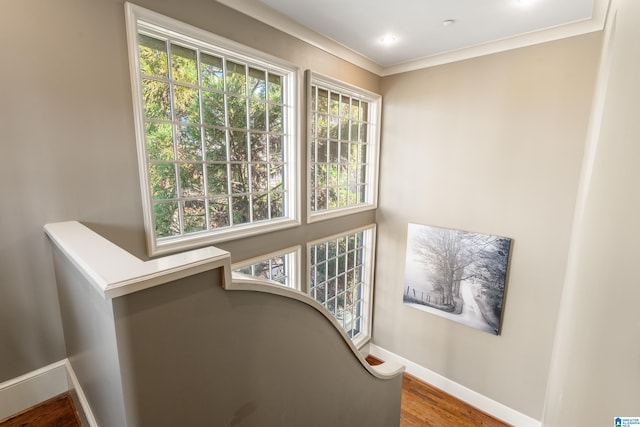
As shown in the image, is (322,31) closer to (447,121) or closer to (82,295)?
(447,121)

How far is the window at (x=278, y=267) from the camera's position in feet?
8.56

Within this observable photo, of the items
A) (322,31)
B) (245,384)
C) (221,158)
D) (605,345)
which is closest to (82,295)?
(245,384)

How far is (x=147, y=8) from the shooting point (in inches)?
66.0

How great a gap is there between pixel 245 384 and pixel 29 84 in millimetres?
1784

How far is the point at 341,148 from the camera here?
136 inches

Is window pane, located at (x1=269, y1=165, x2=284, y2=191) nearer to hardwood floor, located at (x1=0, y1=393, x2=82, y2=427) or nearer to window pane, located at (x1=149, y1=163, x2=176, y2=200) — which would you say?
window pane, located at (x1=149, y1=163, x2=176, y2=200)

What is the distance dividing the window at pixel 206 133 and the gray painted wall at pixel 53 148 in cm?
11

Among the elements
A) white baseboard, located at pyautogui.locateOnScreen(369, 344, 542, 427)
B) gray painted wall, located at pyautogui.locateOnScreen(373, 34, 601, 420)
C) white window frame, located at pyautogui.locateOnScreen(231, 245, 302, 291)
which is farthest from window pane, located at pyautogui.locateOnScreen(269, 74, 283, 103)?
white baseboard, located at pyautogui.locateOnScreen(369, 344, 542, 427)

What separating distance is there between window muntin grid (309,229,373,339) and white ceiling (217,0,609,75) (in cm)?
217

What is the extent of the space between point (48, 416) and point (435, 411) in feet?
11.5

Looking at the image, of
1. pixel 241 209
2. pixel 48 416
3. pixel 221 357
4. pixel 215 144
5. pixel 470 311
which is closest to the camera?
pixel 221 357

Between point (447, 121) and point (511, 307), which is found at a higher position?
point (447, 121)

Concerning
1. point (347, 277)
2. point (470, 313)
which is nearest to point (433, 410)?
point (470, 313)

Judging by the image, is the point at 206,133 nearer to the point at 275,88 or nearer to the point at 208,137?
the point at 208,137
